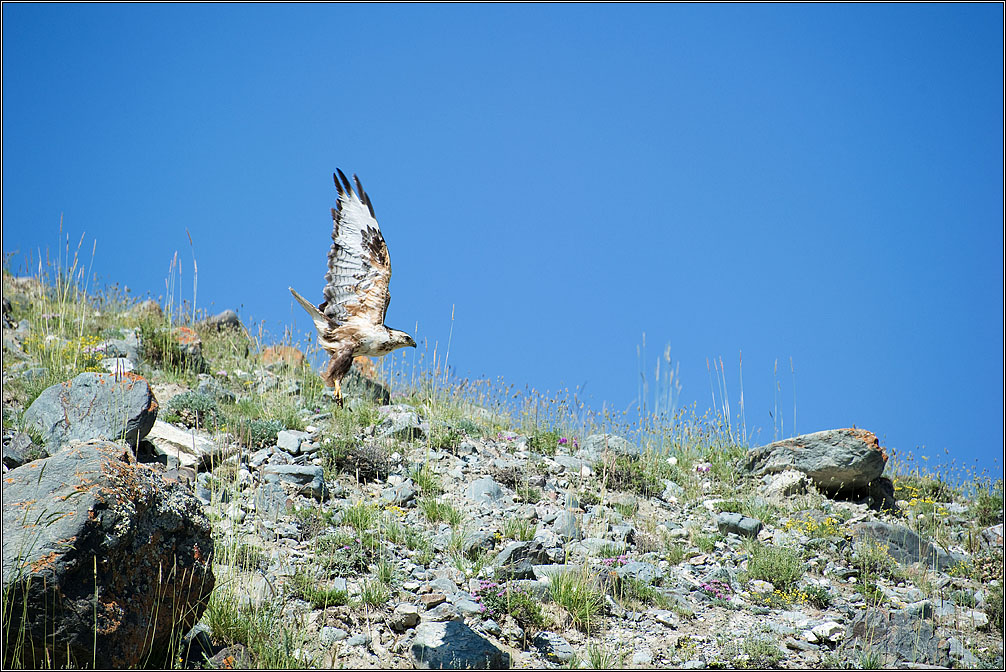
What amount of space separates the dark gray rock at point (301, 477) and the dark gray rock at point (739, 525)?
2.97m

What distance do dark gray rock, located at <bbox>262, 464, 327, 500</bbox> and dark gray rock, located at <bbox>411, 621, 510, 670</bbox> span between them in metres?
2.06

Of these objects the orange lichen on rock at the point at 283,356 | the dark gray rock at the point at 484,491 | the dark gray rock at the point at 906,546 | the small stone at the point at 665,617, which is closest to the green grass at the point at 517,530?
the dark gray rock at the point at 484,491

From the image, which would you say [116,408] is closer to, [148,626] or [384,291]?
[384,291]

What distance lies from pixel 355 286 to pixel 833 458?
4.34 metres

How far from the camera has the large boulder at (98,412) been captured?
5.56m

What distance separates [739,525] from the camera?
5.95 meters

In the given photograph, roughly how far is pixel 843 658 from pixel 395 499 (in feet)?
10.0

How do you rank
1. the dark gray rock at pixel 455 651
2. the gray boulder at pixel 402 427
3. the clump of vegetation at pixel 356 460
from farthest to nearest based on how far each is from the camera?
1. the gray boulder at pixel 402 427
2. the clump of vegetation at pixel 356 460
3. the dark gray rock at pixel 455 651

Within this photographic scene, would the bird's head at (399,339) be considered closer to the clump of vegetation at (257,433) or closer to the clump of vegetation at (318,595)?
the clump of vegetation at (257,433)

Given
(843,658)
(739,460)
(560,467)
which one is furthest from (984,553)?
(560,467)

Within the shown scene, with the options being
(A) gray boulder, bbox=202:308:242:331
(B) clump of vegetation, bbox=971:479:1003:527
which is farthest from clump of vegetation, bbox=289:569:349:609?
(A) gray boulder, bbox=202:308:242:331

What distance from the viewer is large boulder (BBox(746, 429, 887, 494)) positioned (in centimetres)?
684

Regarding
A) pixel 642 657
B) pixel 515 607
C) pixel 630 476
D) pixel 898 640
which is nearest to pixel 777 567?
pixel 898 640

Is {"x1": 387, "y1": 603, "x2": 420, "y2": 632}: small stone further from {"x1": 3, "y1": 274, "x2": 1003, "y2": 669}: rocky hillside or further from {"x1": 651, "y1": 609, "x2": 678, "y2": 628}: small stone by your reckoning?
{"x1": 651, "y1": 609, "x2": 678, "y2": 628}: small stone
